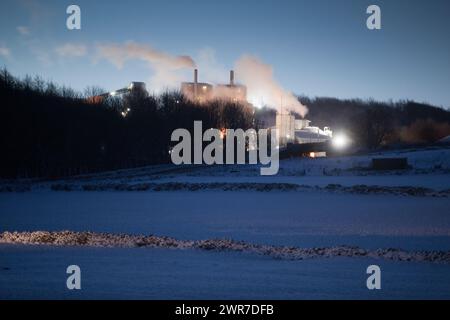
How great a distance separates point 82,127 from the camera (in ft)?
219

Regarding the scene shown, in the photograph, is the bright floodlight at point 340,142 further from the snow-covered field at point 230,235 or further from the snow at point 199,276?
the snow at point 199,276

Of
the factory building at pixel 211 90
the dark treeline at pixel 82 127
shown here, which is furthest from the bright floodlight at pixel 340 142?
the factory building at pixel 211 90

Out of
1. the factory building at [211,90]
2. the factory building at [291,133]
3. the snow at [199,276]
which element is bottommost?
the snow at [199,276]

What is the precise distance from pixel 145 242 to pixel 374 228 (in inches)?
321

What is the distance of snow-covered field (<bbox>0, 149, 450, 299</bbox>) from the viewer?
877 cm

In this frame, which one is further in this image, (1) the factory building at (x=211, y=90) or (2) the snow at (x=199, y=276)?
(1) the factory building at (x=211, y=90)

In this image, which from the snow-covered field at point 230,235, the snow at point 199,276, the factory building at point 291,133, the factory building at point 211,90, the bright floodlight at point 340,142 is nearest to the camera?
the snow at point 199,276

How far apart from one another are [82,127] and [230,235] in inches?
2172

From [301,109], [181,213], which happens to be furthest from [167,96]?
[181,213]

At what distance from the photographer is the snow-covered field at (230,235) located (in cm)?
877


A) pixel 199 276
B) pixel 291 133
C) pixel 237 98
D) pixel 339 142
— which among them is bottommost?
pixel 199 276

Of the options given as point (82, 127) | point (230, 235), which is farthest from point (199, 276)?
point (82, 127)

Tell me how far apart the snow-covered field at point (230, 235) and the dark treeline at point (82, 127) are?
2259 centimetres

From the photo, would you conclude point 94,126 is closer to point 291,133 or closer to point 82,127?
point 82,127
